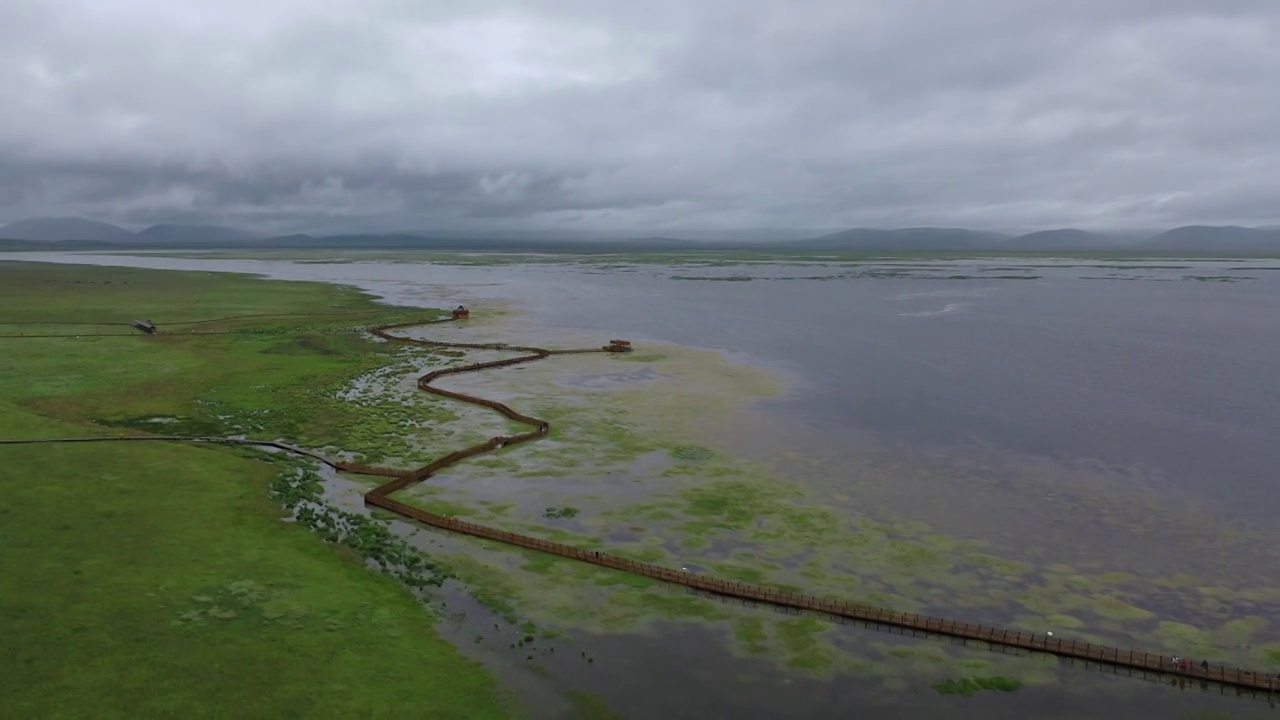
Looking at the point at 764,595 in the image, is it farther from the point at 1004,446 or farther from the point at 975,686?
the point at 1004,446

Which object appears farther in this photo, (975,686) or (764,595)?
(764,595)

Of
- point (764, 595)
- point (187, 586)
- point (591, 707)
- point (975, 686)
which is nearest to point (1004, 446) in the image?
point (764, 595)

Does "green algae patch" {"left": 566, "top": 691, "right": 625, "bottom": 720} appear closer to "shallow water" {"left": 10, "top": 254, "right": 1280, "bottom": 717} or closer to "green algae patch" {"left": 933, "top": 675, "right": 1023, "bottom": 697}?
"shallow water" {"left": 10, "top": 254, "right": 1280, "bottom": 717}

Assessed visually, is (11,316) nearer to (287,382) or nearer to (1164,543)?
(287,382)

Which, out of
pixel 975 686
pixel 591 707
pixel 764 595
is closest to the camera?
pixel 591 707

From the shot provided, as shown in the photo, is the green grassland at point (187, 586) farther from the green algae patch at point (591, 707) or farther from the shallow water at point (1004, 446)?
the shallow water at point (1004, 446)

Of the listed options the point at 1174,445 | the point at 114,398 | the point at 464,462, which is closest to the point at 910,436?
the point at 1174,445

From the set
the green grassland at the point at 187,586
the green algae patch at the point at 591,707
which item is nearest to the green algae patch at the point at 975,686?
the green algae patch at the point at 591,707

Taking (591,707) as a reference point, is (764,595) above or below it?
above
